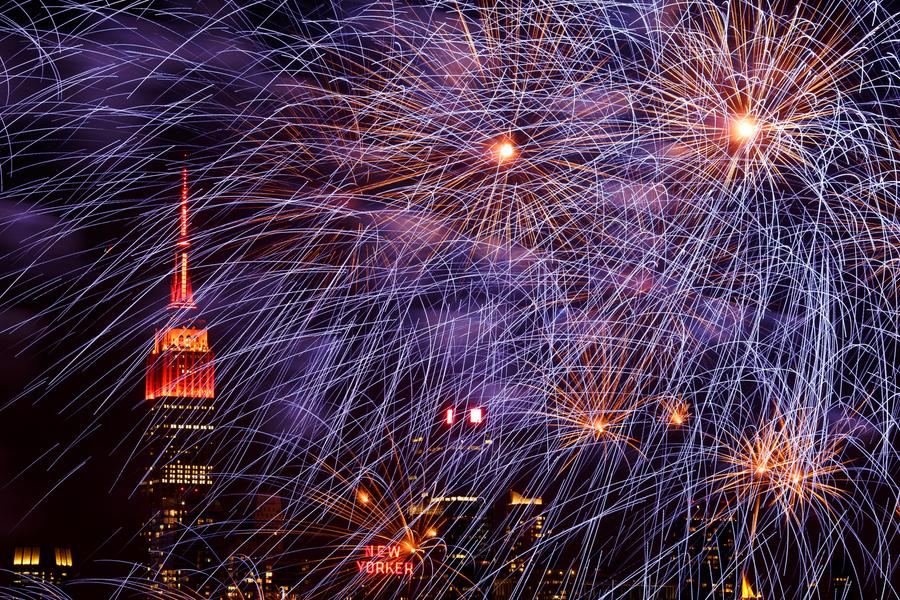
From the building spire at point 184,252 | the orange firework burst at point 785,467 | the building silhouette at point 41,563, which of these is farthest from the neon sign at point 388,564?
the building silhouette at point 41,563

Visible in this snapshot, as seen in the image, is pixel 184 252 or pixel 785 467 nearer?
pixel 785 467

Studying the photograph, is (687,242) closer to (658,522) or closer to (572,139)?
(572,139)

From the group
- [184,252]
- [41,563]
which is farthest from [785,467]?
[41,563]

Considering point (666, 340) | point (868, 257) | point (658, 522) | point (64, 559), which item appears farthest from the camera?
point (64, 559)

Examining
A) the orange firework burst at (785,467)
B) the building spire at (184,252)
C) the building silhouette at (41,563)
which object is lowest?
the building silhouette at (41,563)

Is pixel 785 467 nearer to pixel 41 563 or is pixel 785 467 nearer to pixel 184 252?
pixel 184 252

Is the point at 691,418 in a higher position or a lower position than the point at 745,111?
lower

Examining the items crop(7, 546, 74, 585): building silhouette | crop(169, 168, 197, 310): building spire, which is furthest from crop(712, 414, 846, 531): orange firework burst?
crop(7, 546, 74, 585): building silhouette

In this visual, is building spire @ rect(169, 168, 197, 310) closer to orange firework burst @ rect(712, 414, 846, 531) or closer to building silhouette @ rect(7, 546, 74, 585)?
orange firework burst @ rect(712, 414, 846, 531)

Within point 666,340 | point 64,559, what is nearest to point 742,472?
point 666,340

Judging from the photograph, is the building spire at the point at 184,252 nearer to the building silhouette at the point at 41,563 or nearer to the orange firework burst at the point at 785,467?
the orange firework burst at the point at 785,467

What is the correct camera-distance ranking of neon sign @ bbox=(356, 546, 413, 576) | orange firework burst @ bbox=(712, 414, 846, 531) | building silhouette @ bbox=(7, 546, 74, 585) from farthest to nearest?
building silhouette @ bbox=(7, 546, 74, 585) → neon sign @ bbox=(356, 546, 413, 576) → orange firework burst @ bbox=(712, 414, 846, 531)
